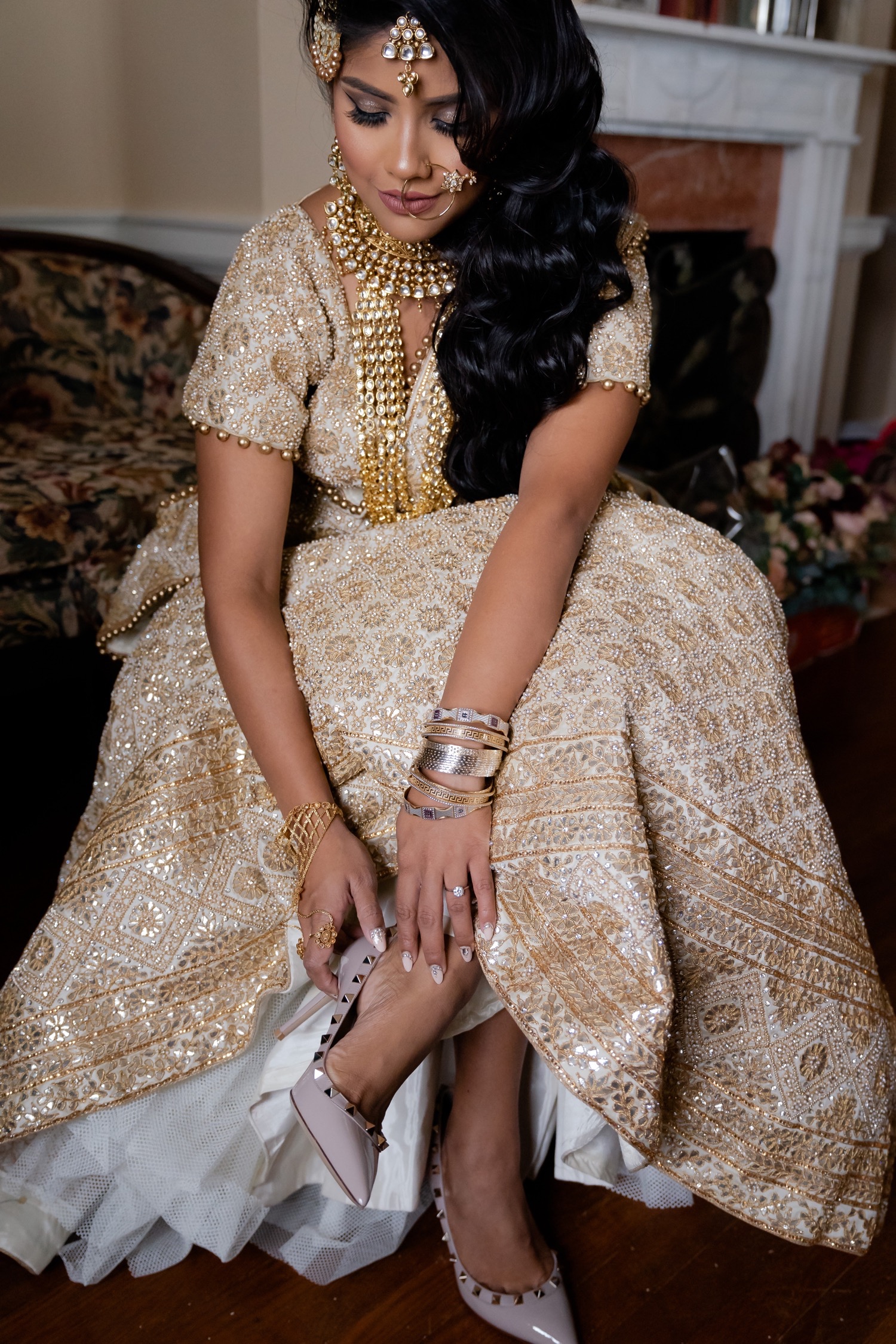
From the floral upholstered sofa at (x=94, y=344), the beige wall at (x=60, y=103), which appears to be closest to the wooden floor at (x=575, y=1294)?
the floral upholstered sofa at (x=94, y=344)

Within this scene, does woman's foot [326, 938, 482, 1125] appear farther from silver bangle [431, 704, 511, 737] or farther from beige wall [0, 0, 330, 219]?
beige wall [0, 0, 330, 219]

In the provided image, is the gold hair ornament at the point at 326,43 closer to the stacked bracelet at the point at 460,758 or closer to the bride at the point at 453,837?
the bride at the point at 453,837

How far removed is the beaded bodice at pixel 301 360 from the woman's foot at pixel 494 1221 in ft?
2.54

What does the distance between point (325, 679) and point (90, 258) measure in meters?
1.94

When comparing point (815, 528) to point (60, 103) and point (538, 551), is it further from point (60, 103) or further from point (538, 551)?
point (60, 103)

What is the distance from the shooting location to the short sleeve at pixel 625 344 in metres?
1.29

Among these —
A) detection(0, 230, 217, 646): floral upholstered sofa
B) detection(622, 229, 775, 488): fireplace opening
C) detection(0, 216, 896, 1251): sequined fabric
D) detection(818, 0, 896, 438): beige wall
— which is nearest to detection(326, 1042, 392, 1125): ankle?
detection(0, 216, 896, 1251): sequined fabric

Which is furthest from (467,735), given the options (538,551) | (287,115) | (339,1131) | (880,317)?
(880,317)

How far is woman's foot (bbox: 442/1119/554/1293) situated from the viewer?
1126 mm

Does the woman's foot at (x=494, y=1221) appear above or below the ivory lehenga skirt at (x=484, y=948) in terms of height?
below

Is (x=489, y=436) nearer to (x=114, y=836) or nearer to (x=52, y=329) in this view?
(x=114, y=836)

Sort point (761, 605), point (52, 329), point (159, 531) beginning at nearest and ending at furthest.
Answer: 1. point (761, 605)
2. point (159, 531)
3. point (52, 329)

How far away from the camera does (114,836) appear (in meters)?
1.11

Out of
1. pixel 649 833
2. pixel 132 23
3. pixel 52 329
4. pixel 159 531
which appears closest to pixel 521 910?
pixel 649 833
